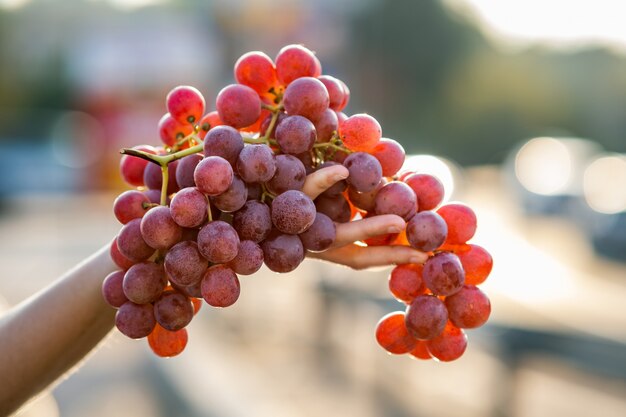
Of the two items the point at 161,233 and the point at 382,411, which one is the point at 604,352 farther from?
the point at 161,233

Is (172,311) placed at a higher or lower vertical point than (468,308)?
lower

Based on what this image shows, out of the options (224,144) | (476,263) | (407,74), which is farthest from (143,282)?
(407,74)

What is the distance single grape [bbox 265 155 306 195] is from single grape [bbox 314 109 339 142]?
112 mm

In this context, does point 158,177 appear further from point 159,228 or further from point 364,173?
point 364,173

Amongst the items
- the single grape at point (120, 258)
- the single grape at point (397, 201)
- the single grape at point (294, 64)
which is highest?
the single grape at point (294, 64)

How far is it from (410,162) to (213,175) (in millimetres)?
624

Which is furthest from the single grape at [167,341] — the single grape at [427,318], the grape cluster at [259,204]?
the single grape at [427,318]

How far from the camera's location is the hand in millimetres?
1152

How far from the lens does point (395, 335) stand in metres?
1.30

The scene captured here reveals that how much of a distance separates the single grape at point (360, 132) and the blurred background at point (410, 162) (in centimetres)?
22

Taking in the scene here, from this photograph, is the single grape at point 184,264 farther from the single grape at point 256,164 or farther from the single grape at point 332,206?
the single grape at point 332,206

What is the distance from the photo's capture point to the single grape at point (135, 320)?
46.6 inches

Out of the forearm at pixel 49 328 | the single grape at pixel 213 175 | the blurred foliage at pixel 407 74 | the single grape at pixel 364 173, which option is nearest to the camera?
the single grape at pixel 213 175

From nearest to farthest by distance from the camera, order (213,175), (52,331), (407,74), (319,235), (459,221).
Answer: (213,175) < (319,235) < (459,221) < (52,331) < (407,74)
